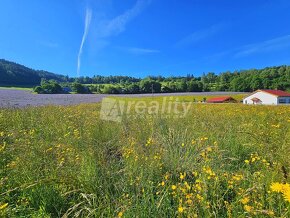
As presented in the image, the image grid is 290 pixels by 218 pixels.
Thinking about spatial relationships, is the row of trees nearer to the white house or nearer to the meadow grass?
the white house

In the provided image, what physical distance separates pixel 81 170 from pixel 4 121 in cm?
533

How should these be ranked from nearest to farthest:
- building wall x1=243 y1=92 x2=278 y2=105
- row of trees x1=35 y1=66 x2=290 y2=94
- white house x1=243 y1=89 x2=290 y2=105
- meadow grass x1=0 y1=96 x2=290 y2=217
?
meadow grass x1=0 y1=96 x2=290 y2=217 < white house x1=243 y1=89 x2=290 y2=105 < building wall x1=243 y1=92 x2=278 y2=105 < row of trees x1=35 y1=66 x2=290 y2=94

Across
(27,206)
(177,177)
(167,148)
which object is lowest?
(27,206)

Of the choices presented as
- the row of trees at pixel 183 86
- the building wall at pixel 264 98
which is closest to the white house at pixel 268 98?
the building wall at pixel 264 98

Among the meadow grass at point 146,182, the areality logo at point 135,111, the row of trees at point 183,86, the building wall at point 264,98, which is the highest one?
the row of trees at point 183,86

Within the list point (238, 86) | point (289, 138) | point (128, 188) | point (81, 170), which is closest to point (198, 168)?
point (128, 188)

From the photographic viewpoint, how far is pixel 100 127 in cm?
520

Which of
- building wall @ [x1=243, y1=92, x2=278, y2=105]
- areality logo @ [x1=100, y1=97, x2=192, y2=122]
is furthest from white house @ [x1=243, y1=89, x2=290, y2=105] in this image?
areality logo @ [x1=100, y1=97, x2=192, y2=122]

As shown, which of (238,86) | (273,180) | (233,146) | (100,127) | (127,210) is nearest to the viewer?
(127,210)

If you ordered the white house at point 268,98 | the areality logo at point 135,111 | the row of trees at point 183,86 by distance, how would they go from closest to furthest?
the areality logo at point 135,111 → the white house at point 268,98 → the row of trees at point 183,86

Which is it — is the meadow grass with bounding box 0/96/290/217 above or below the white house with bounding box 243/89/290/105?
below

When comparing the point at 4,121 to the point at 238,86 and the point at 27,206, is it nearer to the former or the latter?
the point at 27,206

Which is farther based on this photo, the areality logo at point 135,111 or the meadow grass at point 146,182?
the areality logo at point 135,111

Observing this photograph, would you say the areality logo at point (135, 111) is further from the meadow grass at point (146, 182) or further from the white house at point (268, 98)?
the white house at point (268, 98)
